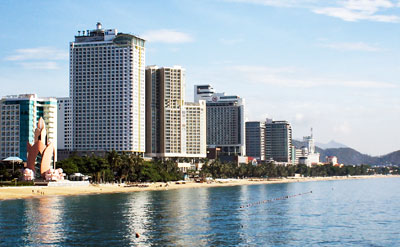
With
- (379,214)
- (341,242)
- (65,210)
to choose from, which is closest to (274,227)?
(341,242)

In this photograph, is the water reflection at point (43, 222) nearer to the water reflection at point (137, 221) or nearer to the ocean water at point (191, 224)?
the ocean water at point (191, 224)

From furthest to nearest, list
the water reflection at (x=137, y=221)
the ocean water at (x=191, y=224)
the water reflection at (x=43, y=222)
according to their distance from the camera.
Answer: the water reflection at (x=137, y=221) → the ocean water at (x=191, y=224) → the water reflection at (x=43, y=222)

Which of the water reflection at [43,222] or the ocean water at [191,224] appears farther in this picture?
the ocean water at [191,224]

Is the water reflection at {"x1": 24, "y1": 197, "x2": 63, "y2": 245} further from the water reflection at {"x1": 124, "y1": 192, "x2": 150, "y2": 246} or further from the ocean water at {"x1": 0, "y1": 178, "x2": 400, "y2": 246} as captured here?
the water reflection at {"x1": 124, "y1": 192, "x2": 150, "y2": 246}

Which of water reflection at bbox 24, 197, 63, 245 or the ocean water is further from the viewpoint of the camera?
the ocean water

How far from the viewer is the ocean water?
85812 millimetres

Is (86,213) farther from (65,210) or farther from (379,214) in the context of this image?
(379,214)

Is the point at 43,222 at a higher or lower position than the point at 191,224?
higher

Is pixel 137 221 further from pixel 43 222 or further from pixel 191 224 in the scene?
pixel 43 222

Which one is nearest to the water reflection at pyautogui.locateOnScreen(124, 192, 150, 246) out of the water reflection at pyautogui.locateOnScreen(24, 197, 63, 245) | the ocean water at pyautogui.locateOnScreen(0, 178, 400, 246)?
the ocean water at pyautogui.locateOnScreen(0, 178, 400, 246)

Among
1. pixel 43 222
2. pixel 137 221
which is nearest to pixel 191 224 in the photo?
pixel 137 221

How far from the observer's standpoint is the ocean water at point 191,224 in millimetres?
85812

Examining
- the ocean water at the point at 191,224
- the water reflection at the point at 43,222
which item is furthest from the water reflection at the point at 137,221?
the water reflection at the point at 43,222

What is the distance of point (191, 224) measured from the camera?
4080 inches
